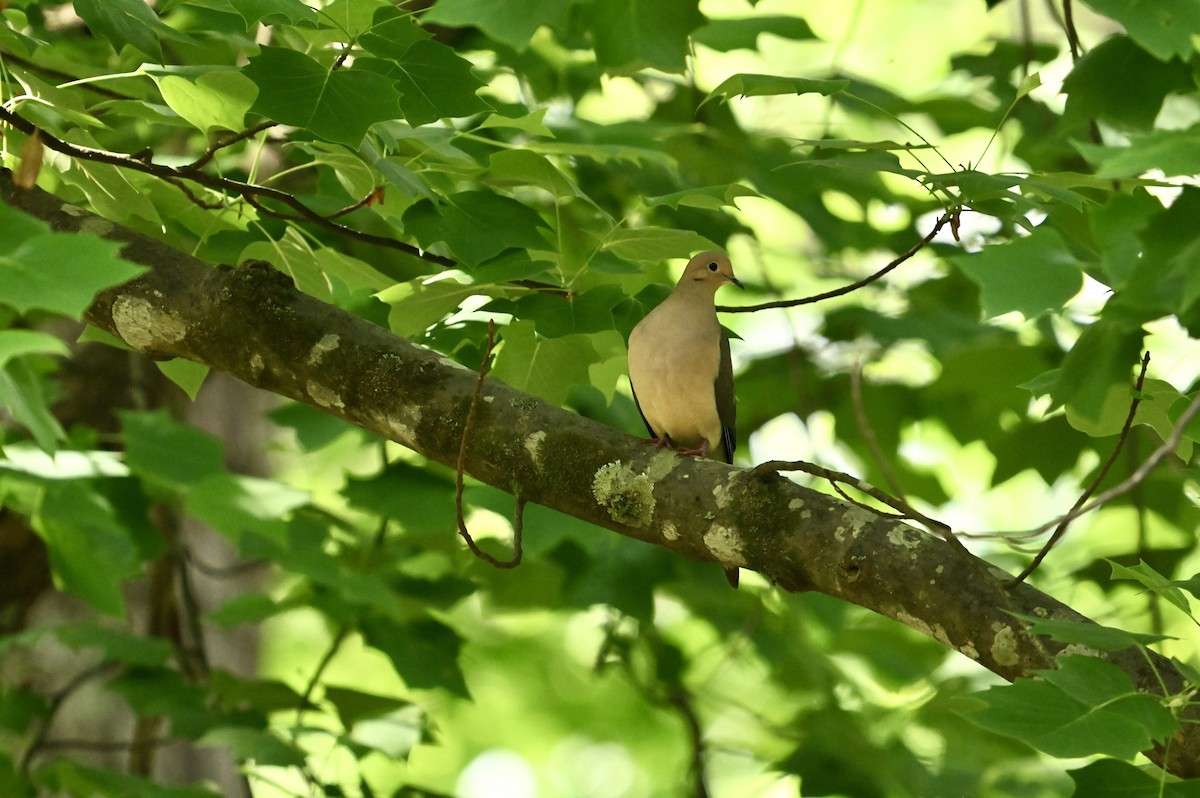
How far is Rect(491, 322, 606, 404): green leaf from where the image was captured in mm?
2967

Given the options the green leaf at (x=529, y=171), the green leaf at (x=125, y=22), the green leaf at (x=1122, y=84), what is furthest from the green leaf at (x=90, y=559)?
the green leaf at (x=1122, y=84)

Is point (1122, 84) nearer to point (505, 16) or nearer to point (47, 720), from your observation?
point (505, 16)

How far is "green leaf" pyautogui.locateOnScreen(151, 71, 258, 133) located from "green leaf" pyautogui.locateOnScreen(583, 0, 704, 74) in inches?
42.7

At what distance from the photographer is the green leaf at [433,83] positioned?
2.45 metres

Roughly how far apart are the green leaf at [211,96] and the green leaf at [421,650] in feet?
7.39

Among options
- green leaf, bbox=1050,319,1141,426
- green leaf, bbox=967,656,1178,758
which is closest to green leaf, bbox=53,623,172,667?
green leaf, bbox=967,656,1178,758

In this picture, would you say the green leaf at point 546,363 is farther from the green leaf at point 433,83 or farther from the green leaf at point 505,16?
the green leaf at point 505,16

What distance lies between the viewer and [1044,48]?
15.9 ft

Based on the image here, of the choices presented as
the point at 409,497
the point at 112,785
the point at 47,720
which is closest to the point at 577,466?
the point at 409,497

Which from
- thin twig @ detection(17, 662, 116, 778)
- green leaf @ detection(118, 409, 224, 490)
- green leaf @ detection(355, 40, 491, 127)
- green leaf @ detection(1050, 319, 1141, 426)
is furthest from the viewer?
thin twig @ detection(17, 662, 116, 778)

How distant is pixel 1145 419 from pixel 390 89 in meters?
1.72

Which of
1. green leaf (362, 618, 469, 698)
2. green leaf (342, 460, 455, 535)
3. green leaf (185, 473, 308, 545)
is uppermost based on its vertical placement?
green leaf (185, 473, 308, 545)

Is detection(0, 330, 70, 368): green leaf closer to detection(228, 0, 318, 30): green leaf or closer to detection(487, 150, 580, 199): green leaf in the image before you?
detection(228, 0, 318, 30): green leaf

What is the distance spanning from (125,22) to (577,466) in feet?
4.48
